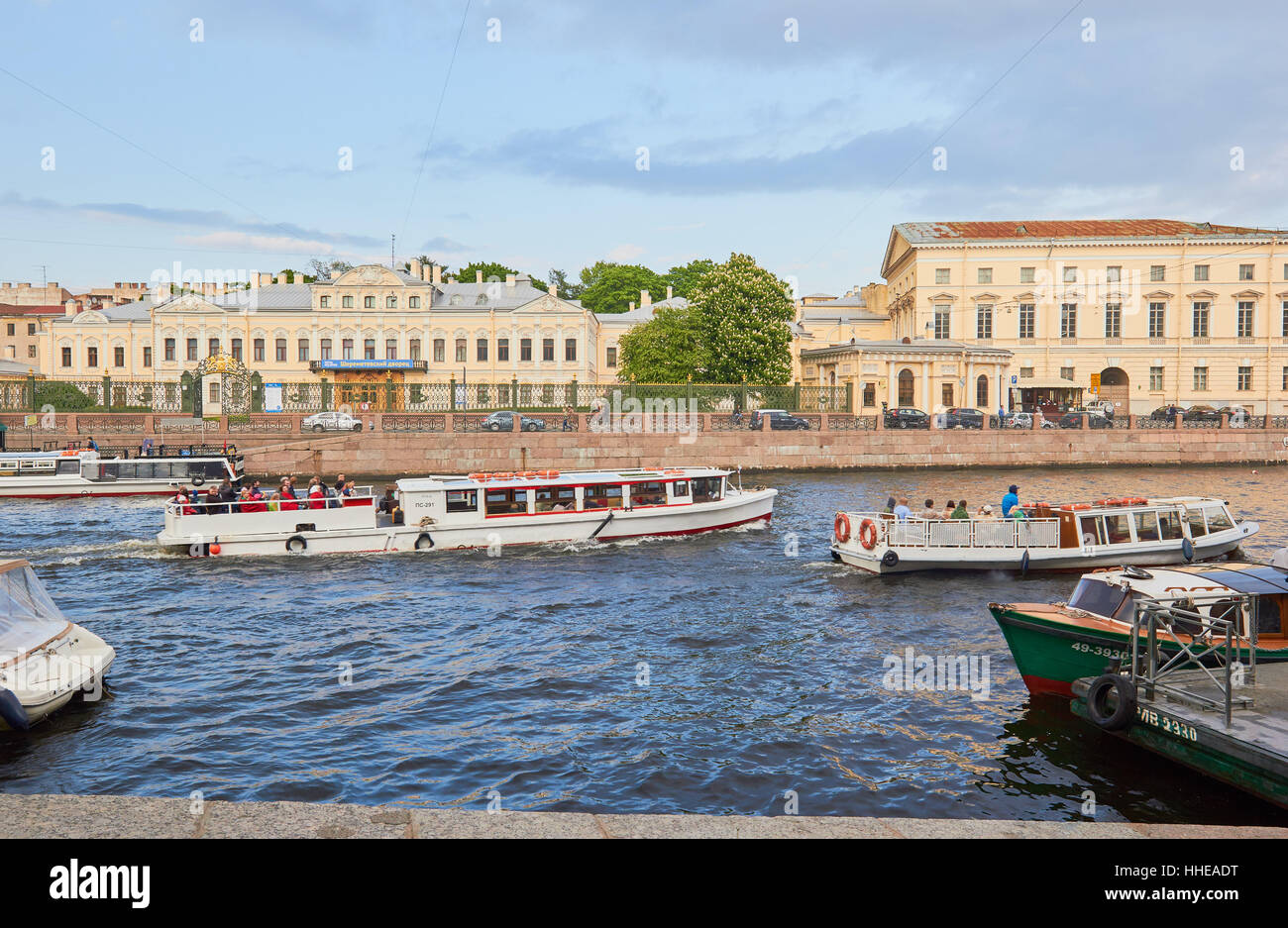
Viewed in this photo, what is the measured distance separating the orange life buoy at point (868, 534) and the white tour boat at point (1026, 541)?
0.01 meters

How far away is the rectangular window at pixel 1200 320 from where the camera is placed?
71.2 m

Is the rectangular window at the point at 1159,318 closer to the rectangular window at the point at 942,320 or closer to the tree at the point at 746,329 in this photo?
the rectangular window at the point at 942,320

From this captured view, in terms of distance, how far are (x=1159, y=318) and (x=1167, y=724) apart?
229 ft

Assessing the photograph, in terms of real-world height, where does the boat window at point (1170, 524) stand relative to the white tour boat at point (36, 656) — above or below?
above

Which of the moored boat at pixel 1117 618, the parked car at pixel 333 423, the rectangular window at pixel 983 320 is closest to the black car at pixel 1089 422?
the rectangular window at pixel 983 320

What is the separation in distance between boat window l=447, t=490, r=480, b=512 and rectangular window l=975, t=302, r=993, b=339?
5522cm

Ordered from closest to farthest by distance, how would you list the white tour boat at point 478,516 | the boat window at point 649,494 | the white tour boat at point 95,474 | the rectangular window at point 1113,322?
1. the white tour boat at point 478,516
2. the boat window at point 649,494
3. the white tour boat at point 95,474
4. the rectangular window at point 1113,322

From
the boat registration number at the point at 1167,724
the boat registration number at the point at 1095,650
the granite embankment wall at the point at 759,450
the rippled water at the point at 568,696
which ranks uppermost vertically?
the granite embankment wall at the point at 759,450

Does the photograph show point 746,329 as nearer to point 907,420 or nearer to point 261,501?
point 907,420

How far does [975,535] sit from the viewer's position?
73.7 feet

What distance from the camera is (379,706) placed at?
13836mm

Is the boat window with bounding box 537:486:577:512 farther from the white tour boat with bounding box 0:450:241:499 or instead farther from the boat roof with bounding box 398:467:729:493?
the white tour boat with bounding box 0:450:241:499

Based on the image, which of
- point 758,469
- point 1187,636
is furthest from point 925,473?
point 1187,636
